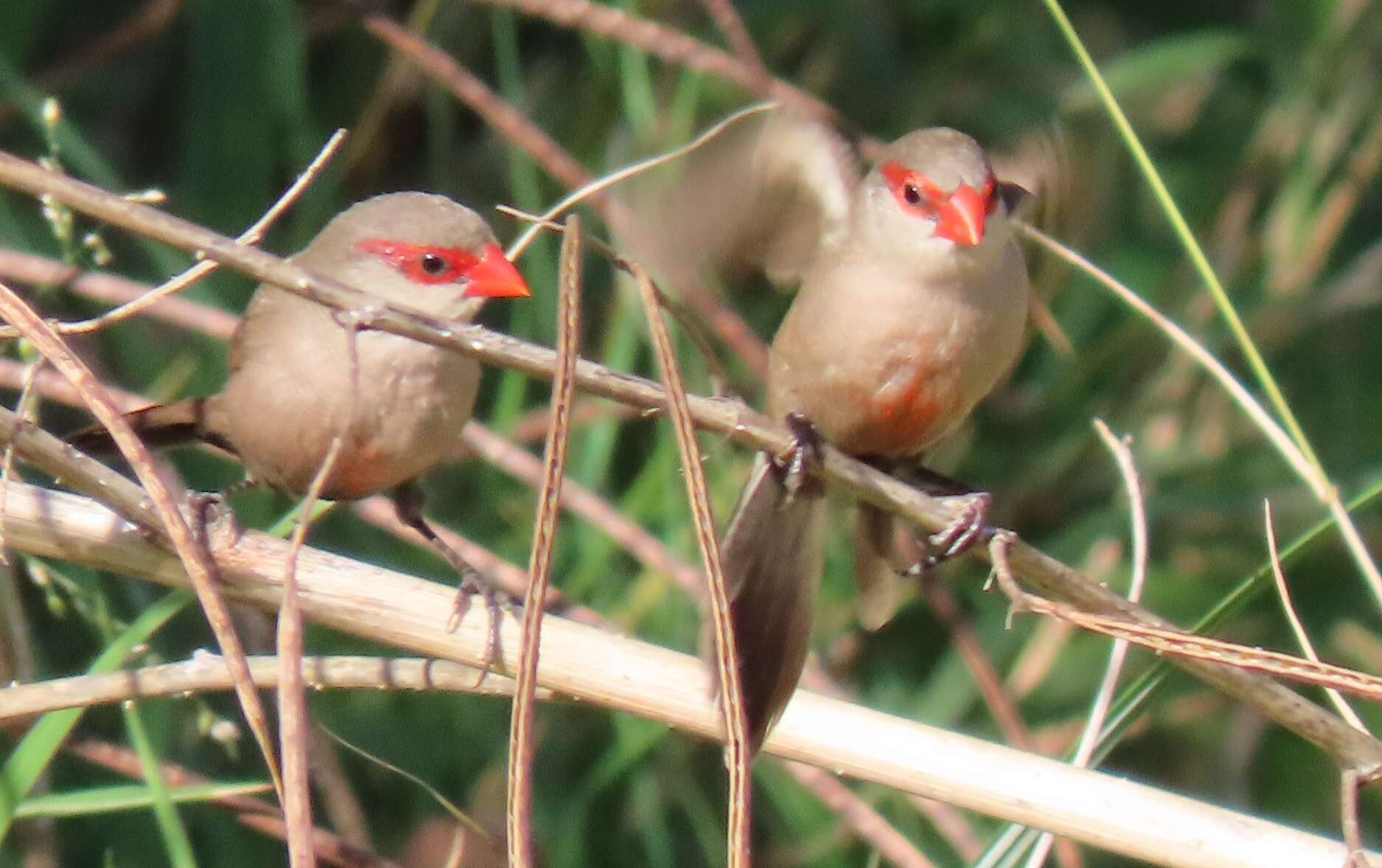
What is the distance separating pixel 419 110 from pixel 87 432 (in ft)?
6.54

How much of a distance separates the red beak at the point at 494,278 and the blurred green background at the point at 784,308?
2.41ft

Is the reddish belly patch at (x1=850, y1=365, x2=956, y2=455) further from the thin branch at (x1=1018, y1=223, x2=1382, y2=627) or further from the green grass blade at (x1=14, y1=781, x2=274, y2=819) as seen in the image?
the green grass blade at (x1=14, y1=781, x2=274, y2=819)

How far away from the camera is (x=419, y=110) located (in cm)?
451

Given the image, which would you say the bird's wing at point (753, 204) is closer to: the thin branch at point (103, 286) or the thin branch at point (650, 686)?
the thin branch at point (103, 286)

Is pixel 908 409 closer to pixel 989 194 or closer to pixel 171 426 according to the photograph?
pixel 989 194

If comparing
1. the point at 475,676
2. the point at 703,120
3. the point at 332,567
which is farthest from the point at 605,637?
the point at 703,120

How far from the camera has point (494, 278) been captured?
2.69 m

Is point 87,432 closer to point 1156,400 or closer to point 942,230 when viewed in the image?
point 942,230

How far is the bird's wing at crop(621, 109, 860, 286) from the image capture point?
2.87m

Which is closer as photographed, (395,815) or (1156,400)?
(395,815)

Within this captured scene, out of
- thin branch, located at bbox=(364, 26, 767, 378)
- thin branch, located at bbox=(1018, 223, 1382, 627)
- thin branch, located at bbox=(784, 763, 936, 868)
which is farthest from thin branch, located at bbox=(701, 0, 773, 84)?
thin branch, located at bbox=(784, 763, 936, 868)

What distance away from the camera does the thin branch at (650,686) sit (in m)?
2.01

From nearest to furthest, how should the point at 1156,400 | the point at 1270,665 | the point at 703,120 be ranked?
1. the point at 1270,665
2. the point at 703,120
3. the point at 1156,400

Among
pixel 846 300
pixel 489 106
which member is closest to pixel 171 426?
pixel 489 106
